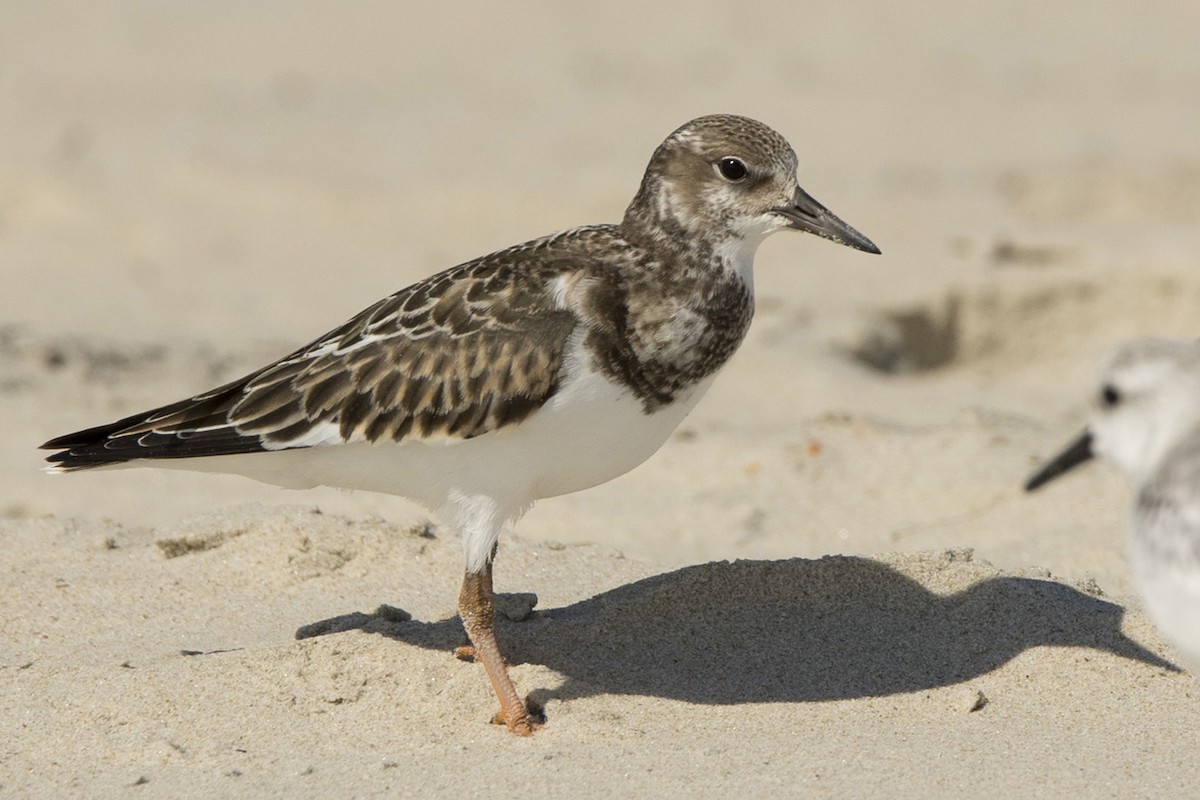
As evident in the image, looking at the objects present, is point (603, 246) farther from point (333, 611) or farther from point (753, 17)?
point (753, 17)

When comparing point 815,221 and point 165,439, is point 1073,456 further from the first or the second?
point 165,439

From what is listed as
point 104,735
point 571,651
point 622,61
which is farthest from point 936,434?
point 622,61

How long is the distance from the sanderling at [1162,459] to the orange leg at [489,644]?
198 centimetres

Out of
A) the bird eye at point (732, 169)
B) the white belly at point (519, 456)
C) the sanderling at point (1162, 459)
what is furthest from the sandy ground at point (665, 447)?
the bird eye at point (732, 169)

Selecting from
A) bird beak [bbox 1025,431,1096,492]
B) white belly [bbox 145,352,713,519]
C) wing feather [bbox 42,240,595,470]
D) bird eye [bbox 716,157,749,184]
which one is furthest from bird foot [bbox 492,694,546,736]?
bird eye [bbox 716,157,749,184]

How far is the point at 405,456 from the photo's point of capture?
543 cm

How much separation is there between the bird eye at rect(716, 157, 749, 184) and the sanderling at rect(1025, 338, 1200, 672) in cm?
164

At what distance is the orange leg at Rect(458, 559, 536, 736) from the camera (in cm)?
524

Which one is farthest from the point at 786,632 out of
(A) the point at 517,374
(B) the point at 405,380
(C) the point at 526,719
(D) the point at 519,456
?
(B) the point at 405,380

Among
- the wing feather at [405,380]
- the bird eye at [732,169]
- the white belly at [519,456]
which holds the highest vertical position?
the bird eye at [732,169]

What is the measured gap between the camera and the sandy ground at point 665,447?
5.19 metres

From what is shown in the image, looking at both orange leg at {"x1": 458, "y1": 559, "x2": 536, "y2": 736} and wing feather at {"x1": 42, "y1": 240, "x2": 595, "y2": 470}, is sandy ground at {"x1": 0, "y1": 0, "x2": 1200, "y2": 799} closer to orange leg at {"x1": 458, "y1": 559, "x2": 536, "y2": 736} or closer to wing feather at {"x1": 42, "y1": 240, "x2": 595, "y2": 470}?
orange leg at {"x1": 458, "y1": 559, "x2": 536, "y2": 736}

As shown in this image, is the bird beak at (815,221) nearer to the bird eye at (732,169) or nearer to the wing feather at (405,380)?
the bird eye at (732,169)

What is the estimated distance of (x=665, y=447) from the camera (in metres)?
8.62
